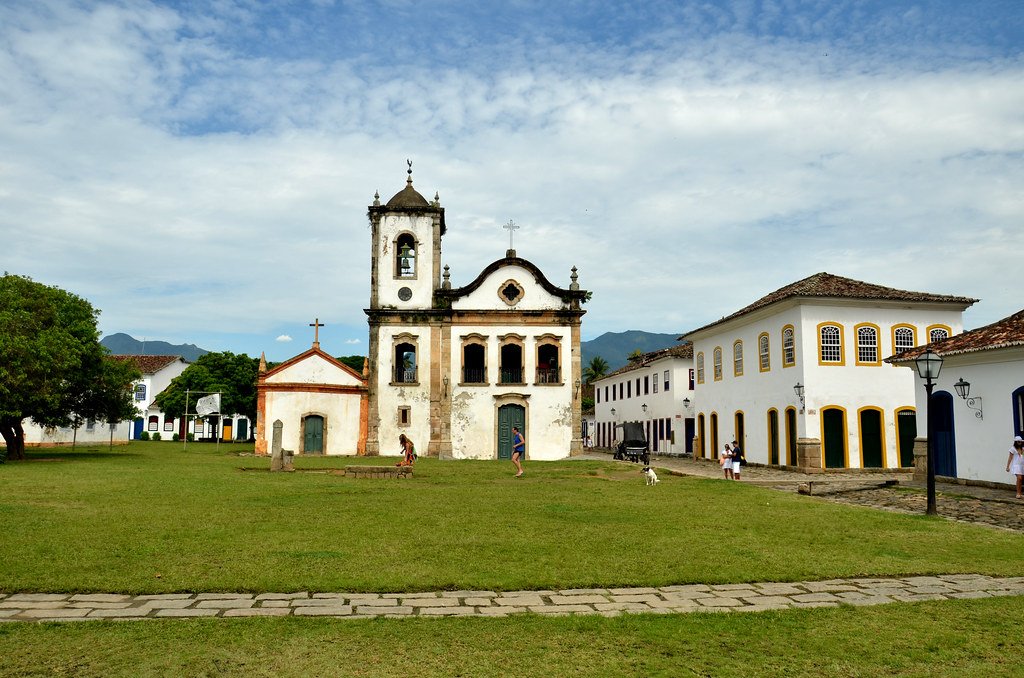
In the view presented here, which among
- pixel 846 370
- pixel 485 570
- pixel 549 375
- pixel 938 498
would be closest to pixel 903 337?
pixel 846 370

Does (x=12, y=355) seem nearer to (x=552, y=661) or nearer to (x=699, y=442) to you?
(x=552, y=661)

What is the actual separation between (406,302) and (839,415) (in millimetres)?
19208

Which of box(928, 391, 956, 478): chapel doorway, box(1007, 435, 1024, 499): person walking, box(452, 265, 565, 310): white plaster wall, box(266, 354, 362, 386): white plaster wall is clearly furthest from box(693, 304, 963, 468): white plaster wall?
box(266, 354, 362, 386): white plaster wall

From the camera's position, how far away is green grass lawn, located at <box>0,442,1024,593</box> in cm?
705

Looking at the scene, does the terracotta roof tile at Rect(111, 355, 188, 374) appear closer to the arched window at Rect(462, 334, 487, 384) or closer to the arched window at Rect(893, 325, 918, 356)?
the arched window at Rect(462, 334, 487, 384)

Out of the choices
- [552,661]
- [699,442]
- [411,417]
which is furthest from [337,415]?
[552,661]

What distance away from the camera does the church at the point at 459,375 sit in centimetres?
3347

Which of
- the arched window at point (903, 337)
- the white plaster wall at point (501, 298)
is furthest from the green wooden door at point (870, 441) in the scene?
the white plaster wall at point (501, 298)

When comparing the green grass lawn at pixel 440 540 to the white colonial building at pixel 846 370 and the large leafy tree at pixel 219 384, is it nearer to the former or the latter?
the white colonial building at pixel 846 370

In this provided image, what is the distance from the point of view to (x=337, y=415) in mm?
34000

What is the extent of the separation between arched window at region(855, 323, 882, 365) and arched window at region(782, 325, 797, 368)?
229 centimetres

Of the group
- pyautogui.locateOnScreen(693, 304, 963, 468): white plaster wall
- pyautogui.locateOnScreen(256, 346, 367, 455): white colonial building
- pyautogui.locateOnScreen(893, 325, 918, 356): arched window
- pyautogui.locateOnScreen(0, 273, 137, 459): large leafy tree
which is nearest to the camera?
pyautogui.locateOnScreen(0, 273, 137, 459): large leafy tree

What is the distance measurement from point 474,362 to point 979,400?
21123 millimetres

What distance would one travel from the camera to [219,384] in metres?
57.5
